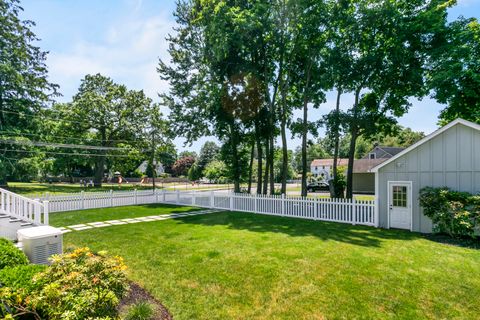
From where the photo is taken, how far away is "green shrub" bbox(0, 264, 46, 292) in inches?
120

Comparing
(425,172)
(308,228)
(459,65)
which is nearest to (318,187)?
(459,65)

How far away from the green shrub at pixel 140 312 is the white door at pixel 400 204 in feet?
31.3

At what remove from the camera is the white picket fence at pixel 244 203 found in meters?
10.7

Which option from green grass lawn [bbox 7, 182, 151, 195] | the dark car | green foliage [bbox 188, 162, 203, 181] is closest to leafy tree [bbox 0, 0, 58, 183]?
green grass lawn [bbox 7, 182, 151, 195]

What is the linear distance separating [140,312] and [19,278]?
1552 mm

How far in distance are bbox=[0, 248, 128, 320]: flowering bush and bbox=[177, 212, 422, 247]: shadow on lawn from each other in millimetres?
6425

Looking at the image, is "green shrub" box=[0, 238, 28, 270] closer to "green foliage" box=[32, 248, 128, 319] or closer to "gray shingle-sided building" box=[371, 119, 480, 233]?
"green foliage" box=[32, 248, 128, 319]

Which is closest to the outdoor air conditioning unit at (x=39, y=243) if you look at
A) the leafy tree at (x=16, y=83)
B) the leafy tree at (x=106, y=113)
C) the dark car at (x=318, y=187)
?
the leafy tree at (x=16, y=83)

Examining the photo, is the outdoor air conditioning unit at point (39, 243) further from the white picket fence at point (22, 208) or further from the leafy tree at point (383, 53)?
the leafy tree at point (383, 53)

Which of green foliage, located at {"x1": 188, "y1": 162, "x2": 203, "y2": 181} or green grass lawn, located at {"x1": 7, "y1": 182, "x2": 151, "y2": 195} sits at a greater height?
green foliage, located at {"x1": 188, "y1": 162, "x2": 203, "y2": 181}

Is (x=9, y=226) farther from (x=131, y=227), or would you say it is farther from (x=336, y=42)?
(x=336, y=42)

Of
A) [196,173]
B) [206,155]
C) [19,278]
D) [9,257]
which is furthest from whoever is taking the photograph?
[206,155]

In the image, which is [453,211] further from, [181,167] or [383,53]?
[181,167]

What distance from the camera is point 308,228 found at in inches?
376
